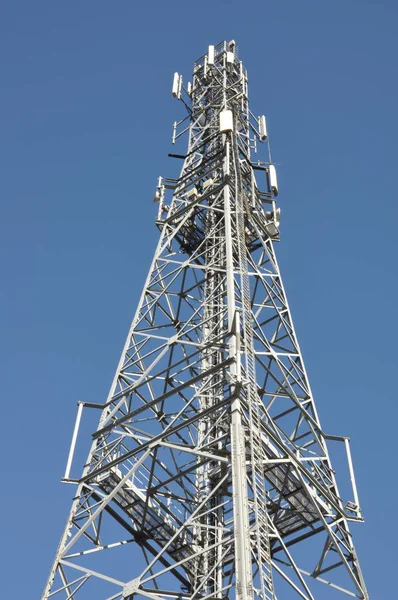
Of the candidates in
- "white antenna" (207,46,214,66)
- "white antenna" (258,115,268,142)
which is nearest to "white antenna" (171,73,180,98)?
"white antenna" (207,46,214,66)

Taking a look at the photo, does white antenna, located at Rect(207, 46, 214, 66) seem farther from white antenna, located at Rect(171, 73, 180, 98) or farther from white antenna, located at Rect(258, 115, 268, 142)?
white antenna, located at Rect(258, 115, 268, 142)

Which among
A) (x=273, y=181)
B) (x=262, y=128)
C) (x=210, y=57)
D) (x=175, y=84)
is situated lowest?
(x=273, y=181)

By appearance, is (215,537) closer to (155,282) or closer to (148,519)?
(148,519)

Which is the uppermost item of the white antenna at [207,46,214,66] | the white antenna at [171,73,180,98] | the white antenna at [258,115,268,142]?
the white antenna at [207,46,214,66]

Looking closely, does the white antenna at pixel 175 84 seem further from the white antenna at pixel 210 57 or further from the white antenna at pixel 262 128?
the white antenna at pixel 262 128

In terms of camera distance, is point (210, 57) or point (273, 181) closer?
point (273, 181)

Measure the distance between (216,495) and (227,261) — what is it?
682 cm

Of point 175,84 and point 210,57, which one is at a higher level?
point 210,57

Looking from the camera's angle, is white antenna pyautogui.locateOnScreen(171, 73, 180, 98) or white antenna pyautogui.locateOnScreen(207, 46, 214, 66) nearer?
white antenna pyautogui.locateOnScreen(171, 73, 180, 98)

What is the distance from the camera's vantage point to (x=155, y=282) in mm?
29562

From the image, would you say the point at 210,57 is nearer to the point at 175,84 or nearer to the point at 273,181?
the point at 175,84

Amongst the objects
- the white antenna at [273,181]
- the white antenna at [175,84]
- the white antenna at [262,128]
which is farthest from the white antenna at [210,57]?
the white antenna at [273,181]

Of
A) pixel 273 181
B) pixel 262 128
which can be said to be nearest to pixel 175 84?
pixel 262 128

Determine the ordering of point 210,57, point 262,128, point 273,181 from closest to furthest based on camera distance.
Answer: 1. point 273,181
2. point 262,128
3. point 210,57
